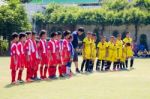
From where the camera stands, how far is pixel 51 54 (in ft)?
50.9

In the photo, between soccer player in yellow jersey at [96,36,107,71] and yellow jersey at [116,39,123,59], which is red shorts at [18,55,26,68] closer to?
soccer player in yellow jersey at [96,36,107,71]

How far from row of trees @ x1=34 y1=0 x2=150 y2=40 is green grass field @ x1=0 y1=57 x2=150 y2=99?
78.3ft

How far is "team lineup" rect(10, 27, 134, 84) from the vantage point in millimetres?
13922

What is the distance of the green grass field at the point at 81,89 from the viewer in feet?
36.8

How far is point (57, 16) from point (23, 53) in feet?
90.5

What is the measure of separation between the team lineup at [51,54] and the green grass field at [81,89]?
0.64 meters

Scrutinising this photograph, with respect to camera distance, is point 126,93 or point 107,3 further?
point 107,3

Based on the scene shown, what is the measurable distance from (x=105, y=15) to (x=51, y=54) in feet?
82.0

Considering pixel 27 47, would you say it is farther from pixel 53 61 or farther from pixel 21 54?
pixel 53 61

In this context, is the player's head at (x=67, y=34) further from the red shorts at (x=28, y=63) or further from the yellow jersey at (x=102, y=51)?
the yellow jersey at (x=102, y=51)

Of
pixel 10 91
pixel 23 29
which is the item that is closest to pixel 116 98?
pixel 10 91

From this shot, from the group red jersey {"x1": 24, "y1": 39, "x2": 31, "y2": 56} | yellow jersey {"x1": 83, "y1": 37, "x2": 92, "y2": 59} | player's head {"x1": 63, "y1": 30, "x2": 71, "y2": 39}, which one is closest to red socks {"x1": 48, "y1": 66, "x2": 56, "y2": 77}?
red jersey {"x1": 24, "y1": 39, "x2": 31, "y2": 56}

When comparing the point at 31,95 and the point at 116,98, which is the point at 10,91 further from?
the point at 116,98

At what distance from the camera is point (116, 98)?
10891mm
